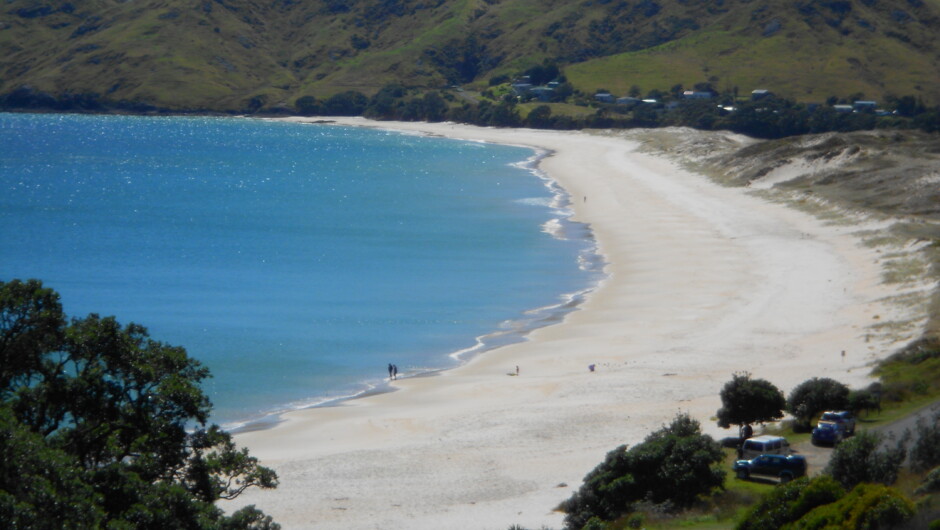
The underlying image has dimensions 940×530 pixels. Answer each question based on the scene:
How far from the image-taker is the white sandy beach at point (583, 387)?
70.8 feet

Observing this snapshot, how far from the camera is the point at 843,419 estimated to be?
71.5 ft

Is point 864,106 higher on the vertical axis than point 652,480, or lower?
higher

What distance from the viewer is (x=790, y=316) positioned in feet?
123

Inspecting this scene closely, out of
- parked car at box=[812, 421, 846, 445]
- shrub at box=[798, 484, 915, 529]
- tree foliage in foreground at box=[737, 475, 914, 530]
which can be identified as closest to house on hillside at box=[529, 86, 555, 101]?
parked car at box=[812, 421, 846, 445]

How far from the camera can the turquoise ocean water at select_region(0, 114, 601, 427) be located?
36.7 meters

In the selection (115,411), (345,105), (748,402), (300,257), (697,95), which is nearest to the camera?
(115,411)

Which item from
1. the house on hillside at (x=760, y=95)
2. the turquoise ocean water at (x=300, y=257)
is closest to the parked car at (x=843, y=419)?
the turquoise ocean water at (x=300, y=257)

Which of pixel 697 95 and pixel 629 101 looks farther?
pixel 629 101

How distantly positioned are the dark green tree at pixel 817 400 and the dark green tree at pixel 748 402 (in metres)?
0.84

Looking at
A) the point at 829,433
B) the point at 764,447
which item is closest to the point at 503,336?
the point at 829,433

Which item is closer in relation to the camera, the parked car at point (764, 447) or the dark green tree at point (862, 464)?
the dark green tree at point (862, 464)

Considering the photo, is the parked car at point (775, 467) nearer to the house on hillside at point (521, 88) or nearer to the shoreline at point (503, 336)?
the shoreline at point (503, 336)

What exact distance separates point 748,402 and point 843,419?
2.04m

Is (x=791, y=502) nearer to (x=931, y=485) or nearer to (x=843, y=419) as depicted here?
(x=931, y=485)
